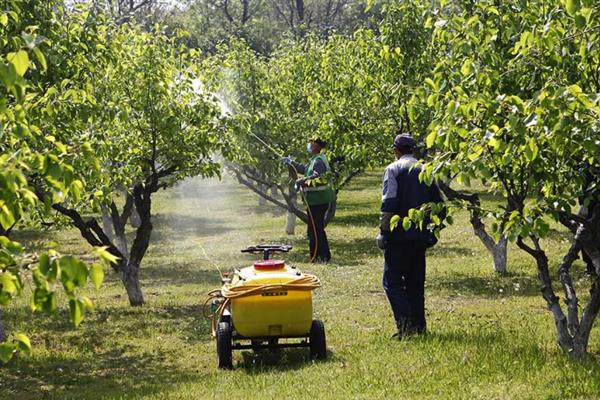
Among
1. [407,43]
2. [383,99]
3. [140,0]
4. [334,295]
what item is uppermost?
[140,0]

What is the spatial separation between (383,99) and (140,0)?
61710 millimetres

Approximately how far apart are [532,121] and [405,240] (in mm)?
4448

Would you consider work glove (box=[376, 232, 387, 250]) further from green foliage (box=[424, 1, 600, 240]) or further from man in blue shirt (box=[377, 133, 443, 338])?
green foliage (box=[424, 1, 600, 240])

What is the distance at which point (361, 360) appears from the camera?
10.1 meters

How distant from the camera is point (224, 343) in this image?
10484 millimetres

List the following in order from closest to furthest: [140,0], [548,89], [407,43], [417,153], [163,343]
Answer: [548,89] → [163,343] → [407,43] → [417,153] → [140,0]

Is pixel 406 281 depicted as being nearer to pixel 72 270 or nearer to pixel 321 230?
pixel 72 270

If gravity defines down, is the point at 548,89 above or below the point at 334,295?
above

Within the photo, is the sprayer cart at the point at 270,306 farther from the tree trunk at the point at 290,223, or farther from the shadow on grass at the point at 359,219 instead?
the shadow on grass at the point at 359,219

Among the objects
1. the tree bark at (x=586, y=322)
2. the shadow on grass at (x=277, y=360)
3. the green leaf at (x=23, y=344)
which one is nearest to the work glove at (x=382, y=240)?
the shadow on grass at (x=277, y=360)

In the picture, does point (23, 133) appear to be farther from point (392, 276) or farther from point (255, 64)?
point (255, 64)

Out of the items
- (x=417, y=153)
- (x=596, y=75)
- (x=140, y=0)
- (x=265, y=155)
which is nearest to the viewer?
(x=596, y=75)

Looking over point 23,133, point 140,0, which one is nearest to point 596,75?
point 23,133

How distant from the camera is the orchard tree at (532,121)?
6750 mm
